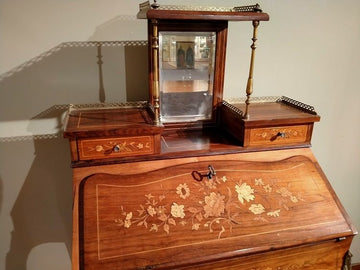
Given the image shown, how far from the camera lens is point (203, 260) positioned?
96 cm

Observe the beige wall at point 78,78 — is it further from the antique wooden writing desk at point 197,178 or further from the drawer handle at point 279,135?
the drawer handle at point 279,135

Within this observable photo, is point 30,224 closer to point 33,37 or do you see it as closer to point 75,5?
point 33,37

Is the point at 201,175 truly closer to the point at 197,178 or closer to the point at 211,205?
the point at 197,178

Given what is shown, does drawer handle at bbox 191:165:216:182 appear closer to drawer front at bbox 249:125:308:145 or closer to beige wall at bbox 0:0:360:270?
drawer front at bbox 249:125:308:145

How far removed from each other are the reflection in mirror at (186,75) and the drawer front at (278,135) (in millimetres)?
254

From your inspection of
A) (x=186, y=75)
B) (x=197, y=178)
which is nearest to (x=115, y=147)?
(x=197, y=178)

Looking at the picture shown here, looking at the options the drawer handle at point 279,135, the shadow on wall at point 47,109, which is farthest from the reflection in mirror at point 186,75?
the drawer handle at point 279,135

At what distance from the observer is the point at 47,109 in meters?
1.43

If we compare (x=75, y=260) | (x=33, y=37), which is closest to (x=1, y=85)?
(x=33, y=37)

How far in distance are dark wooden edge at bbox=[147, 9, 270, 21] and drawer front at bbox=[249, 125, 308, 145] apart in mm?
444

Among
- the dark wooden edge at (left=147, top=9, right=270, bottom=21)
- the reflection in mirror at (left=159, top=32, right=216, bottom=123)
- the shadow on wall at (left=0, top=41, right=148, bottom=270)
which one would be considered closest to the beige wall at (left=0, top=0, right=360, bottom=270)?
the shadow on wall at (left=0, top=41, right=148, bottom=270)

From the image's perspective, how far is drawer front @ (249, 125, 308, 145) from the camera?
4.17 feet

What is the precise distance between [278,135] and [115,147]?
0.69m

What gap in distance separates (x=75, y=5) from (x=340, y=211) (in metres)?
1.39
